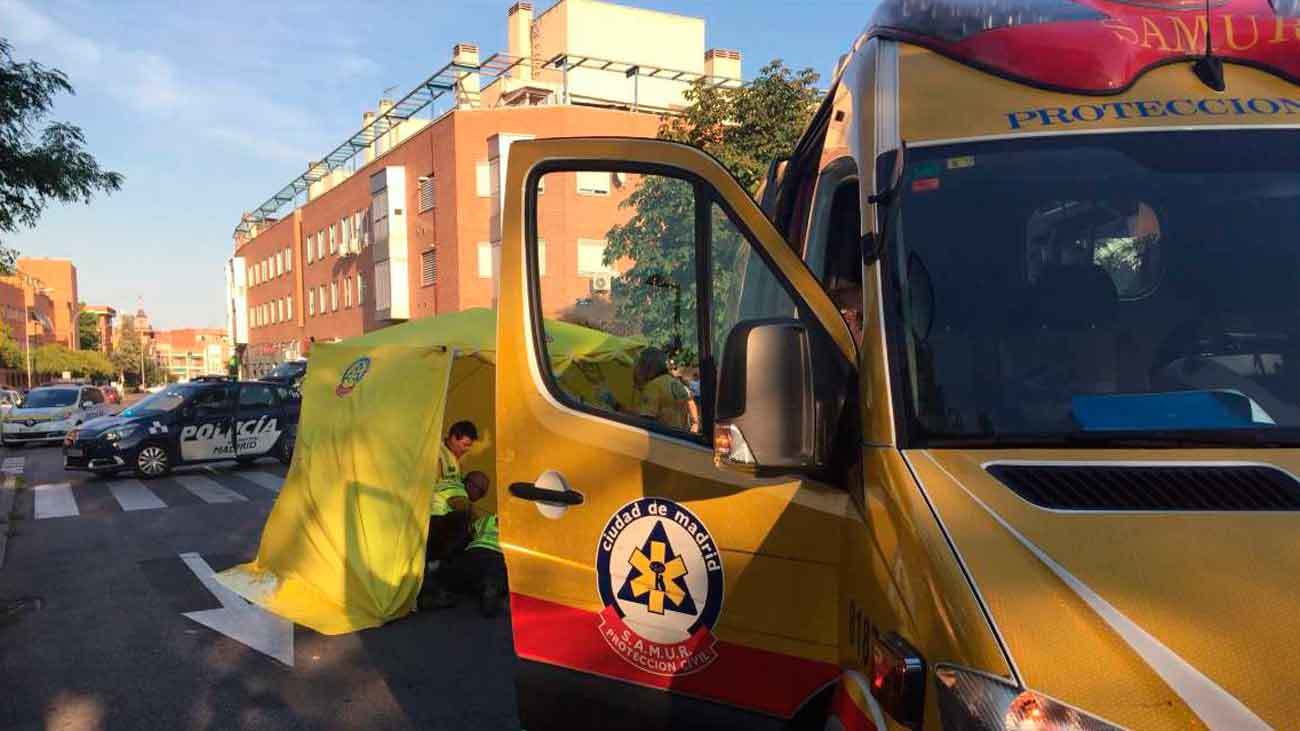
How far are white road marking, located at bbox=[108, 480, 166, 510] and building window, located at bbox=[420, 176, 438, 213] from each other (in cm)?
1994

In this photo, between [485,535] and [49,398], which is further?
[49,398]

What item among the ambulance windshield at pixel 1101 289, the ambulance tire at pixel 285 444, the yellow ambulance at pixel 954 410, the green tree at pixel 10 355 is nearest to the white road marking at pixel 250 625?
the yellow ambulance at pixel 954 410

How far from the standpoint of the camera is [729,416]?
7.38ft

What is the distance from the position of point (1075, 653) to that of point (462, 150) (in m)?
31.4

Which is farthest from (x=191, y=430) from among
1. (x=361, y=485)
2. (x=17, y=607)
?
(x=361, y=485)

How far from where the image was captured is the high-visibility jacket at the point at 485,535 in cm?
716

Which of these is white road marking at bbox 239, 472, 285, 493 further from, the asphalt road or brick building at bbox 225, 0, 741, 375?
brick building at bbox 225, 0, 741, 375

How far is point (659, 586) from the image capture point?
9.02ft

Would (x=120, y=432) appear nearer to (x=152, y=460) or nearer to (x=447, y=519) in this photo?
(x=152, y=460)

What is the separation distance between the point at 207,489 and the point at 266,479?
1231 mm

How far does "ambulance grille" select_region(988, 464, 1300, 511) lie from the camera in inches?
69.7

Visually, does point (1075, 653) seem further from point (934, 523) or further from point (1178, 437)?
point (1178, 437)

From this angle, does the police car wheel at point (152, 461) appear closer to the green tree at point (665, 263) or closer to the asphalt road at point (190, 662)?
the asphalt road at point (190, 662)

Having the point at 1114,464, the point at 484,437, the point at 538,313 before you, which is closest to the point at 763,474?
the point at 1114,464
